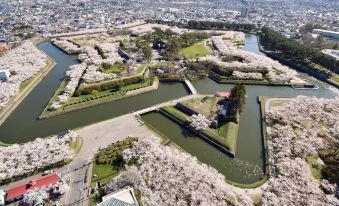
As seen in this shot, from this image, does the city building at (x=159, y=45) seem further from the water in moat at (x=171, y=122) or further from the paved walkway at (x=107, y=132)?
the paved walkway at (x=107, y=132)

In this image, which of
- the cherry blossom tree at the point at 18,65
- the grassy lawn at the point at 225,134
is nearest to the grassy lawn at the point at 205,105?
the grassy lawn at the point at 225,134

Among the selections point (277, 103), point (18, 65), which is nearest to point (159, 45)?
point (18, 65)

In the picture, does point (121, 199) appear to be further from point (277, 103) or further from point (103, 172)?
point (277, 103)

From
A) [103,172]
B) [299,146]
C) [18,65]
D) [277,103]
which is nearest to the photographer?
[103,172]

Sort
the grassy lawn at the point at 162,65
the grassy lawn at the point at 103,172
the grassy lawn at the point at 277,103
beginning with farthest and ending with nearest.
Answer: the grassy lawn at the point at 162,65, the grassy lawn at the point at 277,103, the grassy lawn at the point at 103,172

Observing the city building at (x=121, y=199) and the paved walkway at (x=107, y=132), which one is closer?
the city building at (x=121, y=199)

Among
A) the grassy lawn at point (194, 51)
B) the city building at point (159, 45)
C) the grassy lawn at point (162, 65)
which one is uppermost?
the city building at point (159, 45)

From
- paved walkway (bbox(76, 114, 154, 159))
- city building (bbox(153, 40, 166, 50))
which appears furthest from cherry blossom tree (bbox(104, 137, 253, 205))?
city building (bbox(153, 40, 166, 50))
